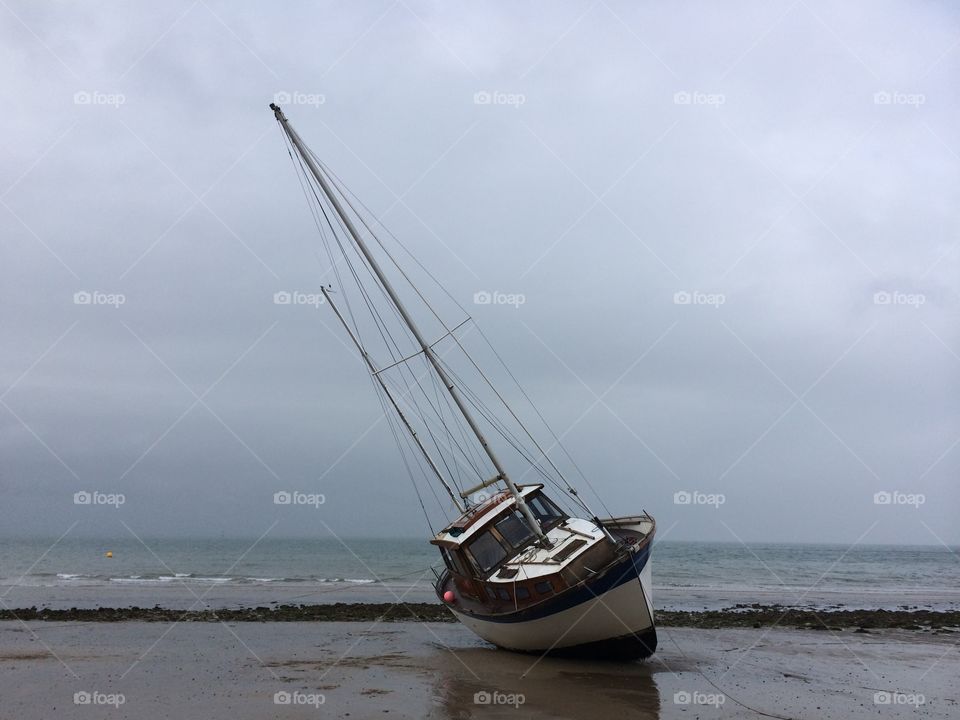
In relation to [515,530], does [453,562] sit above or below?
below

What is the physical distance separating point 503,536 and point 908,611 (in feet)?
77.2

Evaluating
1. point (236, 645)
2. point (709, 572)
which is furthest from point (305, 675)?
point (709, 572)

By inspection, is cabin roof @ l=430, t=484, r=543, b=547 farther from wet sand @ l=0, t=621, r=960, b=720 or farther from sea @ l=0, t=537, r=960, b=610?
sea @ l=0, t=537, r=960, b=610

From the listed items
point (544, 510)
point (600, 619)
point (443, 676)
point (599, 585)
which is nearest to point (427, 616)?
point (544, 510)

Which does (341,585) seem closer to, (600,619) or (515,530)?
(515,530)

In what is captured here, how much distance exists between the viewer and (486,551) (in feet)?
62.0

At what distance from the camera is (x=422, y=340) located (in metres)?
19.5

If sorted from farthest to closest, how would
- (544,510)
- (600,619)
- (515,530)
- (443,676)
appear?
(544,510), (515,530), (443,676), (600,619)

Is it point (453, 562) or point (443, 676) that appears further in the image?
point (453, 562)

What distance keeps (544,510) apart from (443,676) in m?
5.24

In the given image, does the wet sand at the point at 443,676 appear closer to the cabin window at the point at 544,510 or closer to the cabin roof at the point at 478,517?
the cabin roof at the point at 478,517

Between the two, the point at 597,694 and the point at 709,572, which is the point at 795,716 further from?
the point at 709,572

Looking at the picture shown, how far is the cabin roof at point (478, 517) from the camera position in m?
18.9

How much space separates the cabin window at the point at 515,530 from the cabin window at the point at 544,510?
66 centimetres
